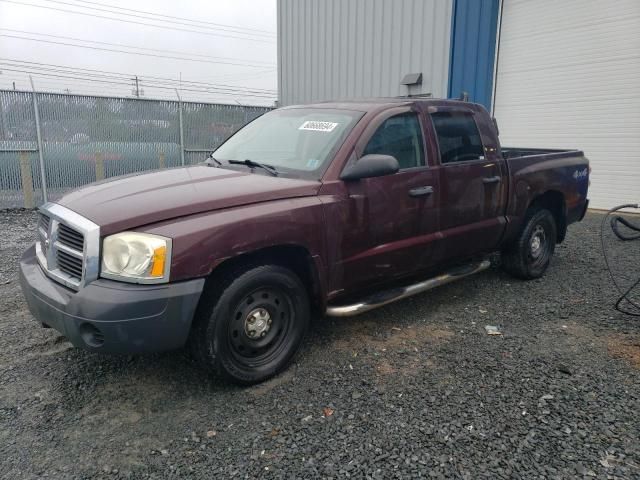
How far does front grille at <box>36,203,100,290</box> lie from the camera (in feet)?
8.38

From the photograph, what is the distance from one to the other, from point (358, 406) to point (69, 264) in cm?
186

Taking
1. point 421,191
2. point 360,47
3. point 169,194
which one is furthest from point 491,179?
point 360,47

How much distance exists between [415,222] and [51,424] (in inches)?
108

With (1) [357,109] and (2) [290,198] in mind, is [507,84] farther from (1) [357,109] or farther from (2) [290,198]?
(2) [290,198]

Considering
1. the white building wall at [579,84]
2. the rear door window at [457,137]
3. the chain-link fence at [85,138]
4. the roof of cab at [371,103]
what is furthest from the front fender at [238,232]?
the white building wall at [579,84]

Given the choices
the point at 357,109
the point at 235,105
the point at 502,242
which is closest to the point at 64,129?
the point at 235,105

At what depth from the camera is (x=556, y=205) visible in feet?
17.8

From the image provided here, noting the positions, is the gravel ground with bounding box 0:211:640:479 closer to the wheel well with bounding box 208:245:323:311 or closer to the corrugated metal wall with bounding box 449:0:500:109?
the wheel well with bounding box 208:245:323:311

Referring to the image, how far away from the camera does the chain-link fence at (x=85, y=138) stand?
9250mm

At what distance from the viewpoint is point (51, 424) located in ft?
8.74

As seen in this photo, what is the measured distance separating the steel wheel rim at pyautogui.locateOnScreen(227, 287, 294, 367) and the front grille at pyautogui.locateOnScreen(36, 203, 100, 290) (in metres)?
0.84

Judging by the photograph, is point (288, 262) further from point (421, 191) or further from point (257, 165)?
point (421, 191)

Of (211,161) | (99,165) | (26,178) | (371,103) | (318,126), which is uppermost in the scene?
(371,103)

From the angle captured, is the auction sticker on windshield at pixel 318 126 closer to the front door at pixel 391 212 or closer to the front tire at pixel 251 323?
the front door at pixel 391 212
